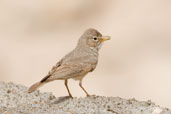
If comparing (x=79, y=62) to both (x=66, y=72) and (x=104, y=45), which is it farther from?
(x=104, y=45)

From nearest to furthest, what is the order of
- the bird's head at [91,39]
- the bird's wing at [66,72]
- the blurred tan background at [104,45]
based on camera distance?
the bird's wing at [66,72], the bird's head at [91,39], the blurred tan background at [104,45]

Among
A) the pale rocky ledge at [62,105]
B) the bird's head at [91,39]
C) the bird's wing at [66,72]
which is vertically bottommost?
the pale rocky ledge at [62,105]

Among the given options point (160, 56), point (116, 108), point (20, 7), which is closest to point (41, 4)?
point (20, 7)

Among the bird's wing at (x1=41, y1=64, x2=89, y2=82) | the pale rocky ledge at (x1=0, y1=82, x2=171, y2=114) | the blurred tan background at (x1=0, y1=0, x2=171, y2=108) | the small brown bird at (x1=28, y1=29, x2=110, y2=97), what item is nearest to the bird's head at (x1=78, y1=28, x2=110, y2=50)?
the small brown bird at (x1=28, y1=29, x2=110, y2=97)

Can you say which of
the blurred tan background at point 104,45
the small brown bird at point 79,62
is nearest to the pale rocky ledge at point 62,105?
the small brown bird at point 79,62

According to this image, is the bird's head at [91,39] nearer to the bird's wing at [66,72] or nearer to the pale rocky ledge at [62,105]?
the bird's wing at [66,72]

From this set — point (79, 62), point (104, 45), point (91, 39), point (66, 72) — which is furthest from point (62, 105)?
point (104, 45)

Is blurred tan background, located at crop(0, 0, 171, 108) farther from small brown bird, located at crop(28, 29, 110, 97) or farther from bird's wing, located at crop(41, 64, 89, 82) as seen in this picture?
bird's wing, located at crop(41, 64, 89, 82)
